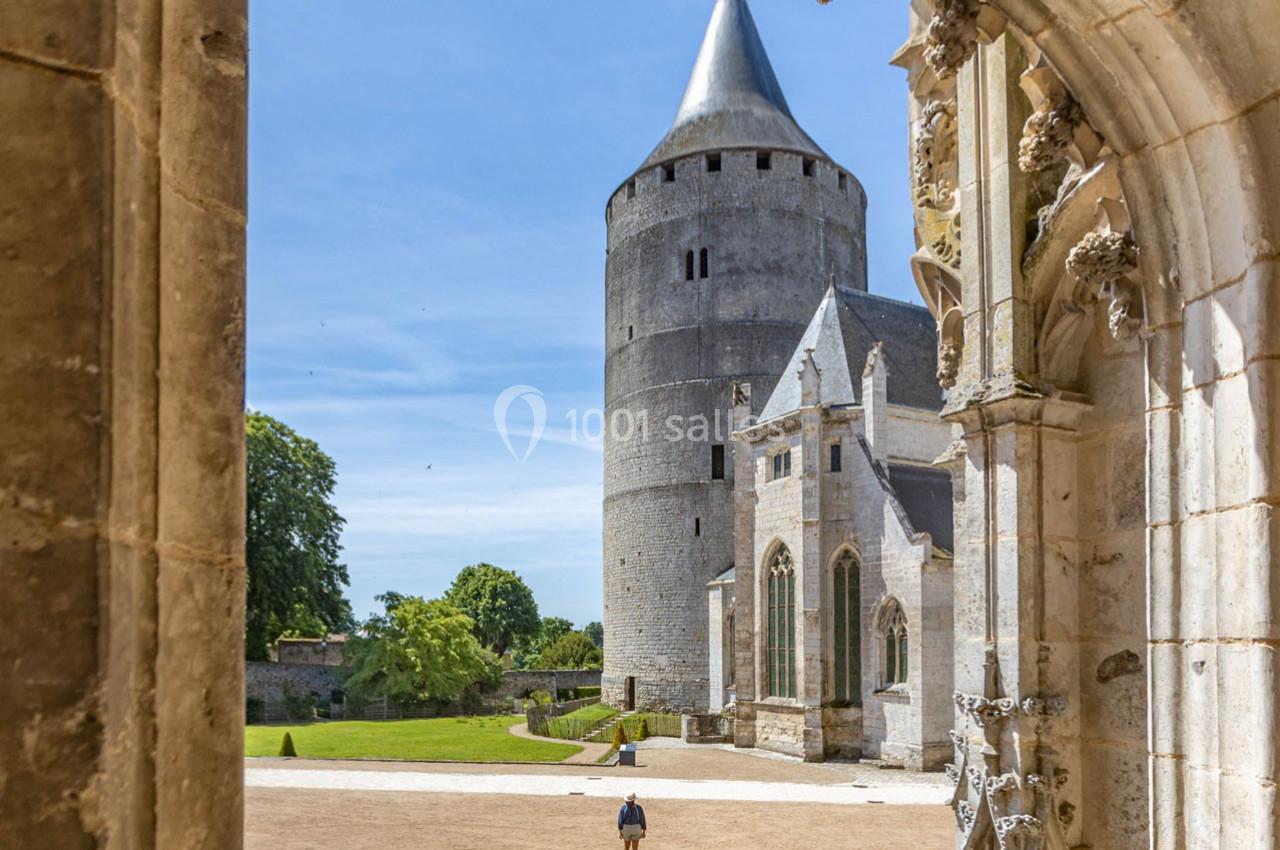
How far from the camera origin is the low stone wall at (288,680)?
42.3m

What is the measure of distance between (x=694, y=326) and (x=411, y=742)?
19662mm

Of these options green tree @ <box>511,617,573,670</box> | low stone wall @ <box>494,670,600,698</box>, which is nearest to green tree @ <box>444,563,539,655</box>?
green tree @ <box>511,617,573,670</box>

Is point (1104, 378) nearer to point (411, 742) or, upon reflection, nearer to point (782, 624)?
point (782, 624)

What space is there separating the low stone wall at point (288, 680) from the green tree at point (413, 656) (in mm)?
2559

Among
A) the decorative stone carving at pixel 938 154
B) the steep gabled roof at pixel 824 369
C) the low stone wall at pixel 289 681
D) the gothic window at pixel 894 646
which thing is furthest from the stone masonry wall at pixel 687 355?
the decorative stone carving at pixel 938 154

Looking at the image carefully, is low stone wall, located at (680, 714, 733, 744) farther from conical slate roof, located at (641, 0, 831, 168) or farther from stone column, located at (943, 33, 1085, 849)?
stone column, located at (943, 33, 1085, 849)

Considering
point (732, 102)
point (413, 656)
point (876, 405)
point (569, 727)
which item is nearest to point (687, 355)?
point (732, 102)

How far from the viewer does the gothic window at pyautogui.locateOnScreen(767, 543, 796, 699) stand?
29.4 m

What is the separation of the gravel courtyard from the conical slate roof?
2672cm

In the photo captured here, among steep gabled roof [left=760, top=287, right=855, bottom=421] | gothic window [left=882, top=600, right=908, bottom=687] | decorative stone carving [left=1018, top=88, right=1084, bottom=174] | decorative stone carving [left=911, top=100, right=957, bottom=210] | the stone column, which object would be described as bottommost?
gothic window [left=882, top=600, right=908, bottom=687]

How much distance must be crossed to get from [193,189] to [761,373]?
4168 cm

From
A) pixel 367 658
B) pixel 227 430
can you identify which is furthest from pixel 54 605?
pixel 367 658

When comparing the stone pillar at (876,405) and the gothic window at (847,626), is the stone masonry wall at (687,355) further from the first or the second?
the stone pillar at (876,405)

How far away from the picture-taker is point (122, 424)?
143cm
